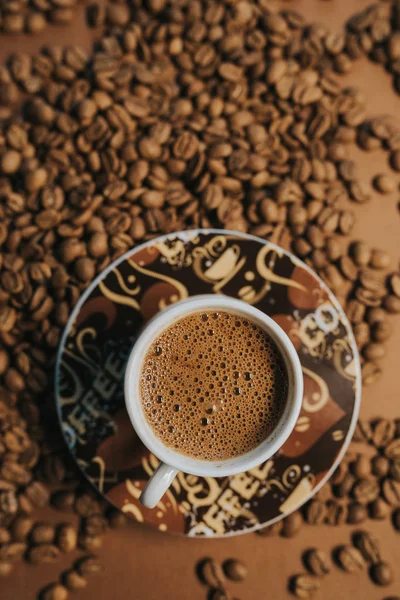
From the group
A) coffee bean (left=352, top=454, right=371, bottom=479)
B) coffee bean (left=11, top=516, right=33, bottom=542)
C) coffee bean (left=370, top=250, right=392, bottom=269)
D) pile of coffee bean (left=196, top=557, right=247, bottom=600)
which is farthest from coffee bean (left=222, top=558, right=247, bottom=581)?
coffee bean (left=370, top=250, right=392, bottom=269)

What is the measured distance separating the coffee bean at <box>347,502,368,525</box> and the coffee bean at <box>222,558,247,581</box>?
262 millimetres

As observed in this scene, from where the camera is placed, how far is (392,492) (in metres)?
1.29

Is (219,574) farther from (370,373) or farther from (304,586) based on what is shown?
(370,373)

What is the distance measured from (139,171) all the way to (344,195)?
48 centimetres

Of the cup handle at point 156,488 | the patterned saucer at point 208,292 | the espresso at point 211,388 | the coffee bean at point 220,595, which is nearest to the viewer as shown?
the cup handle at point 156,488

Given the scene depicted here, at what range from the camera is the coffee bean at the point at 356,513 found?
4.22 feet

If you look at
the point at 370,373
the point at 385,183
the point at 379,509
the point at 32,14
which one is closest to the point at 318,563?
the point at 379,509

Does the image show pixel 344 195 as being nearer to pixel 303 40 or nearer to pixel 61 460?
pixel 303 40

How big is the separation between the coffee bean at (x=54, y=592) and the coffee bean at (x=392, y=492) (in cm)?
75

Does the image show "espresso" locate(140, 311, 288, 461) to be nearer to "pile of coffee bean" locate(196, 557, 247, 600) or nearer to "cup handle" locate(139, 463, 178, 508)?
"cup handle" locate(139, 463, 178, 508)

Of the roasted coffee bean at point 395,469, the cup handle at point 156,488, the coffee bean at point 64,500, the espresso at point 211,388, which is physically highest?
the espresso at point 211,388

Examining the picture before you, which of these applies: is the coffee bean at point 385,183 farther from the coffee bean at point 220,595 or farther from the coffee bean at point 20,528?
the coffee bean at point 20,528

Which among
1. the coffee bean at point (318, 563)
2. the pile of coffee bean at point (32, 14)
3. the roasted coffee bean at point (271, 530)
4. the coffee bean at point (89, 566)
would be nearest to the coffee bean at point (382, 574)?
the coffee bean at point (318, 563)

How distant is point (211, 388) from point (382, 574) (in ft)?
2.14
